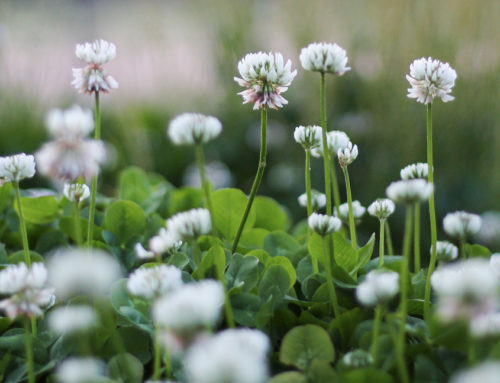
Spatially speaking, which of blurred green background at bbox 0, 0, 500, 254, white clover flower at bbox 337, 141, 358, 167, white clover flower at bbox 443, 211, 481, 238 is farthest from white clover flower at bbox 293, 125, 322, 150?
blurred green background at bbox 0, 0, 500, 254

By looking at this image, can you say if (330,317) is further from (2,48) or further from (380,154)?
(2,48)

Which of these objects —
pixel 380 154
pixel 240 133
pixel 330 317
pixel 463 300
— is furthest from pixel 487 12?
pixel 463 300

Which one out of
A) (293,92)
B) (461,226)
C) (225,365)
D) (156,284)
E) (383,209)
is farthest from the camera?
(293,92)

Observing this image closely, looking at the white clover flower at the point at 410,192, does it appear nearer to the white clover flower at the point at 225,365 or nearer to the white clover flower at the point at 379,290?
the white clover flower at the point at 379,290

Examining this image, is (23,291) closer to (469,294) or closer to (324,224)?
(324,224)

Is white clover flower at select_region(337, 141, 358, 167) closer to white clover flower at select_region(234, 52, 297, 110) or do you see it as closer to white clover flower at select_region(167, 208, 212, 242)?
white clover flower at select_region(234, 52, 297, 110)

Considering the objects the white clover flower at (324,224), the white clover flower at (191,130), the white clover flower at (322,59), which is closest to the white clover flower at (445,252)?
the white clover flower at (324,224)

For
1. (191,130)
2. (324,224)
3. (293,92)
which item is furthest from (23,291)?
(293,92)
